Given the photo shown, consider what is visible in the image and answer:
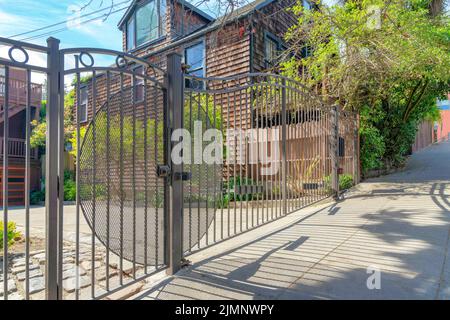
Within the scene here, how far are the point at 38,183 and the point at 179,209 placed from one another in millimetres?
13461

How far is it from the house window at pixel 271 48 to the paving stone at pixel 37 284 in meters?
8.71

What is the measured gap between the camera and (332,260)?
2752mm

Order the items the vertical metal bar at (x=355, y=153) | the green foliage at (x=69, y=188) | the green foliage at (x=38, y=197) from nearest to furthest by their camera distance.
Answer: the vertical metal bar at (x=355, y=153) → the green foliage at (x=69, y=188) → the green foliage at (x=38, y=197)

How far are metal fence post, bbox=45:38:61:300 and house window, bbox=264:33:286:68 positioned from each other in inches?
340

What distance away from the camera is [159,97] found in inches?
106

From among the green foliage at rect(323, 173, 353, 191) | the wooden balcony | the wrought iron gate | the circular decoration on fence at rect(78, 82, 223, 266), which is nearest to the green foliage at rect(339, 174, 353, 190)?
the green foliage at rect(323, 173, 353, 191)

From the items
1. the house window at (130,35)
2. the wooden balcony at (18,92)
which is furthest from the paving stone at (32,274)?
the house window at (130,35)

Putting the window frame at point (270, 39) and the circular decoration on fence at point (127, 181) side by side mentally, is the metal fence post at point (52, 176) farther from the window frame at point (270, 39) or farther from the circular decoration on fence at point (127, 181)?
the window frame at point (270, 39)

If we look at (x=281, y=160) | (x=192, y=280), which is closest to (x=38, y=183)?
(x=281, y=160)

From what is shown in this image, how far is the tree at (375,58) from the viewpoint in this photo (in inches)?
269

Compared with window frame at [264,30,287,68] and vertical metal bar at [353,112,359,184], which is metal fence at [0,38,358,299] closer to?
vertical metal bar at [353,112,359,184]

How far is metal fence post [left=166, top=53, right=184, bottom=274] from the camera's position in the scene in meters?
2.64

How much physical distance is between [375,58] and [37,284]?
772 centimetres
